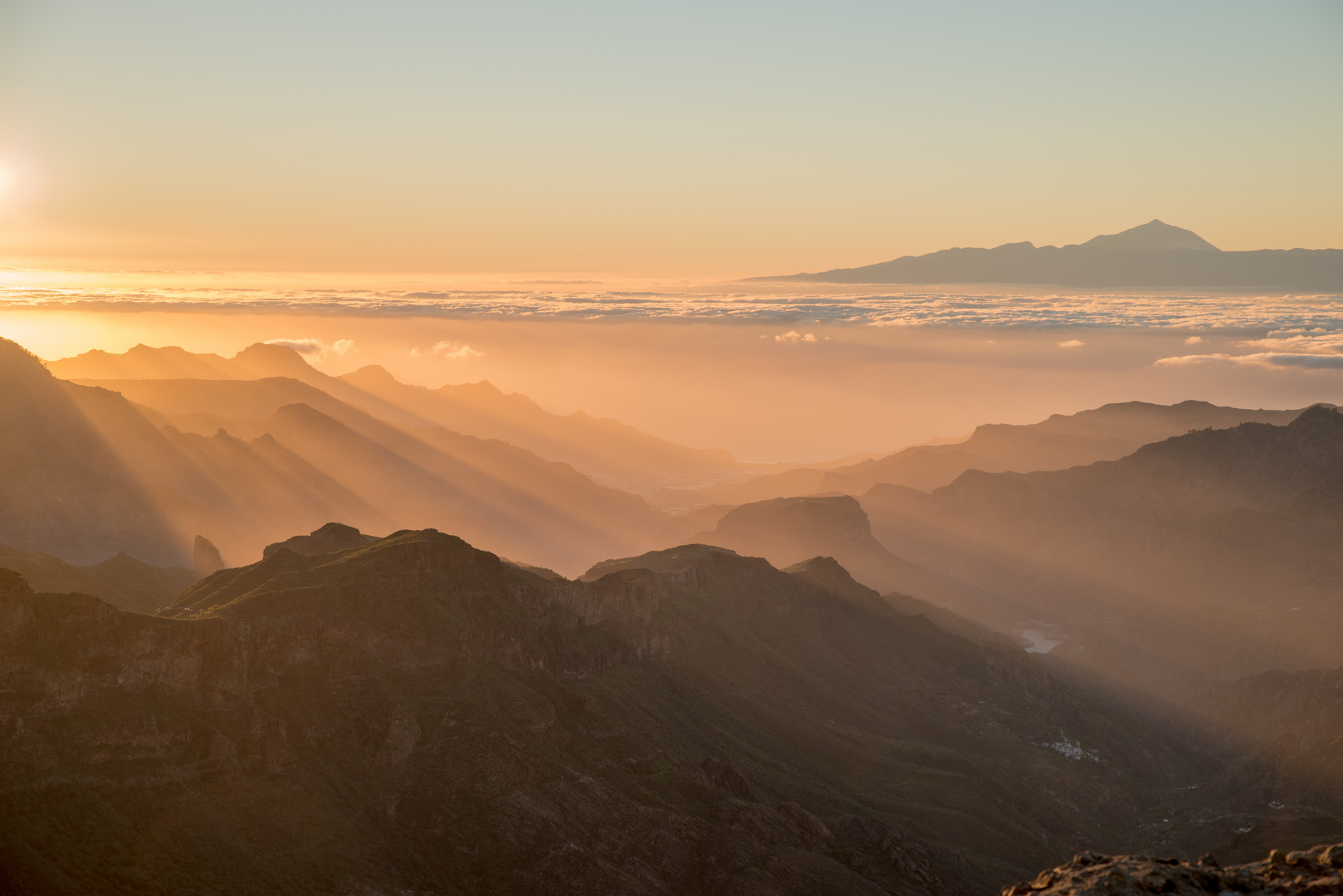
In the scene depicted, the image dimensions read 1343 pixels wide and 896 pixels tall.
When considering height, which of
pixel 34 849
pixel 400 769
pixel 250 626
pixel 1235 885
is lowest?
pixel 400 769

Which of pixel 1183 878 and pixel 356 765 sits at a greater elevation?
pixel 1183 878

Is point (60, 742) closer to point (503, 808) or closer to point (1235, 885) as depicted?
point (503, 808)

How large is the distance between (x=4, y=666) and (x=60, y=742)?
35.7ft

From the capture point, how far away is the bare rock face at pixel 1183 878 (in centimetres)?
6103

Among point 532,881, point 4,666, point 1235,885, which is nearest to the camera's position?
point 1235,885

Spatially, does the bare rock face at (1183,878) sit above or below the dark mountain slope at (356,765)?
above

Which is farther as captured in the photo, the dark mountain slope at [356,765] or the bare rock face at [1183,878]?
the dark mountain slope at [356,765]

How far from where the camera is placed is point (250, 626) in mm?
159625

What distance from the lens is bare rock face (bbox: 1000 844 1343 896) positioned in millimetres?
61031

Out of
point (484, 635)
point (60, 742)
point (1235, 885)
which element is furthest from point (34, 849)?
point (1235, 885)

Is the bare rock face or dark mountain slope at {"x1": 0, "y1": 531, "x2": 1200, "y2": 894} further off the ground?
the bare rock face

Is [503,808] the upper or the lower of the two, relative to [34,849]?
lower

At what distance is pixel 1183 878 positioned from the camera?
2461 inches

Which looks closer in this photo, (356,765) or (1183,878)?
(1183,878)
